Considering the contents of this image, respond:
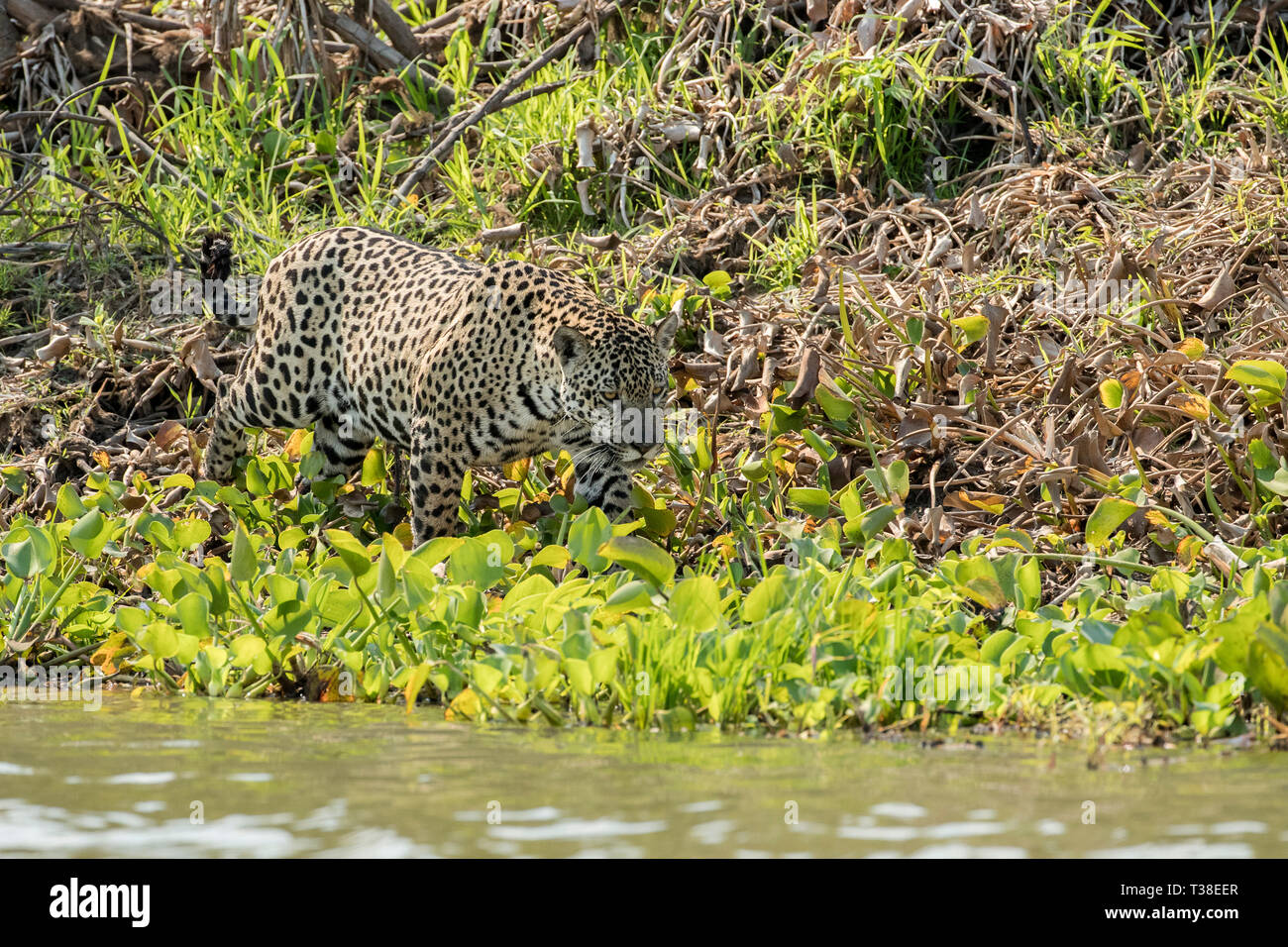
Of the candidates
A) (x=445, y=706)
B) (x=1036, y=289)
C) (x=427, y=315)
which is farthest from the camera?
(x=1036, y=289)

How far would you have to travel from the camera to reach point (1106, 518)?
5.63m

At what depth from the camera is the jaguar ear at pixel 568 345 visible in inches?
246

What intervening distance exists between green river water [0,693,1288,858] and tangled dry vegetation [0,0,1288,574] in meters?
2.01

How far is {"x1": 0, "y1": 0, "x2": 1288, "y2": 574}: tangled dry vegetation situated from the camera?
261 inches

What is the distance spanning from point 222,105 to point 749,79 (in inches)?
136

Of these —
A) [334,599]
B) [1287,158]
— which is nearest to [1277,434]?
[1287,158]

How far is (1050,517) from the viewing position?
20.3 ft

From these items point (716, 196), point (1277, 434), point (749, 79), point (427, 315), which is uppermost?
point (749, 79)

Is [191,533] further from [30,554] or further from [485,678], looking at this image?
[485,678]

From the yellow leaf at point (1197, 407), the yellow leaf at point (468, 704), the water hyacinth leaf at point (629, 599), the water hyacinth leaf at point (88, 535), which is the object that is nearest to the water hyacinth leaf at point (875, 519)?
the water hyacinth leaf at point (629, 599)

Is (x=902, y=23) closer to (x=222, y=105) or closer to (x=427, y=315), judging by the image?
(x=427, y=315)

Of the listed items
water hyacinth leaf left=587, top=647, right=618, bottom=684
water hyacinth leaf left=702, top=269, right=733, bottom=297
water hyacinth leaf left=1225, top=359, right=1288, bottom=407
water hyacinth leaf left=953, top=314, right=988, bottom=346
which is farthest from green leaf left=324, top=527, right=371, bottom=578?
water hyacinth leaf left=1225, top=359, right=1288, bottom=407

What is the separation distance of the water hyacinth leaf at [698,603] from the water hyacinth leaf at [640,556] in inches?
12.6

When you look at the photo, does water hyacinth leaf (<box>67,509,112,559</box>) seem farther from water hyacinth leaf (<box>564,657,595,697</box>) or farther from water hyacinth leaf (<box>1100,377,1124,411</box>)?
water hyacinth leaf (<box>1100,377,1124,411</box>)
